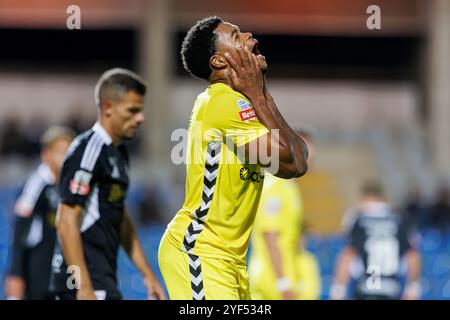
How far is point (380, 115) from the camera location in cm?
2667

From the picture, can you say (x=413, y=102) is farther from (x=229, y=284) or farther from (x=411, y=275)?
(x=229, y=284)

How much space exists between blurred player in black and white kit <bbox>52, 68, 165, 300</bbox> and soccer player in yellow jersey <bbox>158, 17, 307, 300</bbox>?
0.92 meters

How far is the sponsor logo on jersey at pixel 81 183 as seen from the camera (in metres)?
5.70

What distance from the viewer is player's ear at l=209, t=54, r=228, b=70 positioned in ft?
15.5

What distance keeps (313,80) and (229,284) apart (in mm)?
22385

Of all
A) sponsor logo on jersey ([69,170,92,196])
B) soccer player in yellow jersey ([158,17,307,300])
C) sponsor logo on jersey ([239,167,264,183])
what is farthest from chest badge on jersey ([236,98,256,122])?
sponsor logo on jersey ([69,170,92,196])

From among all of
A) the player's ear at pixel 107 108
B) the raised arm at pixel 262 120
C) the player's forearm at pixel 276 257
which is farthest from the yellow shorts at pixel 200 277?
the player's forearm at pixel 276 257

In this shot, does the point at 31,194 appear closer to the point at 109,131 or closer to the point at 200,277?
the point at 109,131

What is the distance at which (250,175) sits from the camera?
4.77m

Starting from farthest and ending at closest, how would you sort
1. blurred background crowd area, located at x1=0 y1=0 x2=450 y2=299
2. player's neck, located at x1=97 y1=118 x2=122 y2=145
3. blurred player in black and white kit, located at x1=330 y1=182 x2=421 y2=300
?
blurred background crowd area, located at x1=0 y1=0 x2=450 y2=299 → blurred player in black and white kit, located at x1=330 y1=182 x2=421 y2=300 → player's neck, located at x1=97 y1=118 x2=122 y2=145

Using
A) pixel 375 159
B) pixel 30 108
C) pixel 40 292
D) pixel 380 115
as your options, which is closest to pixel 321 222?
pixel 375 159

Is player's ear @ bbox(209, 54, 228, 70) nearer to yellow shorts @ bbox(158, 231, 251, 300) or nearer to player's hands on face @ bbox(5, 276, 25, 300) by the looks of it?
yellow shorts @ bbox(158, 231, 251, 300)

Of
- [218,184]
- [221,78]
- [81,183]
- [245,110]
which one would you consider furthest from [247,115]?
[81,183]

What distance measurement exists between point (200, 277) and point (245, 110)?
851 mm
